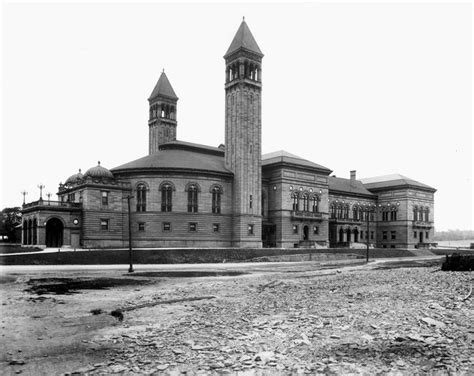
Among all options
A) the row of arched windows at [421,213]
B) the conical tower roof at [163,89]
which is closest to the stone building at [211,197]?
the conical tower roof at [163,89]

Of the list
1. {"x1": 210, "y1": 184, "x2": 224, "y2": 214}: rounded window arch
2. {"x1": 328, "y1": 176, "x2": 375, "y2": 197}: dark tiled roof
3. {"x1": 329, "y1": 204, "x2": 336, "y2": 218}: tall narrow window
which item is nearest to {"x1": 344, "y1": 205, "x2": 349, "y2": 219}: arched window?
{"x1": 328, "y1": 176, "x2": 375, "y2": 197}: dark tiled roof

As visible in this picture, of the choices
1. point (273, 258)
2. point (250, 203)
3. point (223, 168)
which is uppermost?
point (223, 168)

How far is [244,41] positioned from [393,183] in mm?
46682

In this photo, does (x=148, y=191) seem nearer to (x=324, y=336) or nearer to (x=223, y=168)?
(x=223, y=168)

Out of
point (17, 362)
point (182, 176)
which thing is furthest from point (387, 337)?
point (182, 176)

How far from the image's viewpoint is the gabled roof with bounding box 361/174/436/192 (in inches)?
3511

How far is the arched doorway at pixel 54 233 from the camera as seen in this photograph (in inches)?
2199

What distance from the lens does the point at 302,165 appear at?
232ft

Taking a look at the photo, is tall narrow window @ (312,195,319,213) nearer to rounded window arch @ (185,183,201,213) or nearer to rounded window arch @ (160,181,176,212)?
rounded window arch @ (185,183,201,213)

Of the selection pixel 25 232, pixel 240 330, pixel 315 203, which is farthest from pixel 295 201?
pixel 240 330

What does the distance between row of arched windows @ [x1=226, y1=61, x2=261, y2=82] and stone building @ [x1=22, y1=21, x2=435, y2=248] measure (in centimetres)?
15

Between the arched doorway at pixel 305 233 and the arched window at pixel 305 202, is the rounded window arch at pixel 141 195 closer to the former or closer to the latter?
the arched window at pixel 305 202

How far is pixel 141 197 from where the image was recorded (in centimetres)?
5931

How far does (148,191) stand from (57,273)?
29.0 metres
